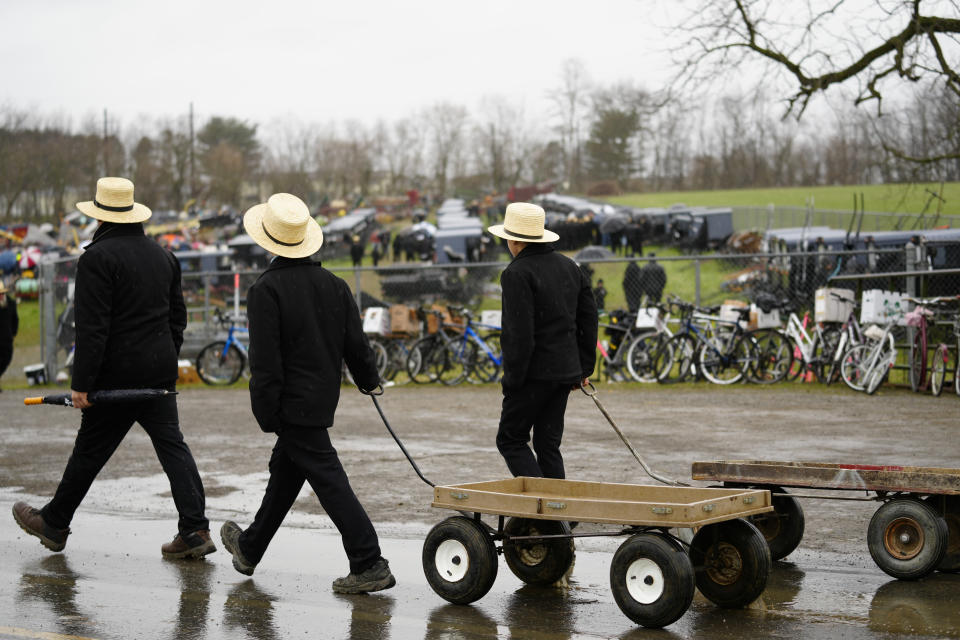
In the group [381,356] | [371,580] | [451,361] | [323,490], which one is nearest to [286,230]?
[323,490]

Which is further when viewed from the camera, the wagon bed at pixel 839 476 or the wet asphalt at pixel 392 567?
the wagon bed at pixel 839 476

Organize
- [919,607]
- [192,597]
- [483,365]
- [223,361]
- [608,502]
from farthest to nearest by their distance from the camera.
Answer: [223,361] < [483,365] < [192,597] < [919,607] < [608,502]

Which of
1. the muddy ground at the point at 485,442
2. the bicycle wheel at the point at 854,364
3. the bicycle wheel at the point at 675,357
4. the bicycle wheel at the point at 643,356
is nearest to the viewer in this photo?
the muddy ground at the point at 485,442

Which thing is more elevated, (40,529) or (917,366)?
(40,529)

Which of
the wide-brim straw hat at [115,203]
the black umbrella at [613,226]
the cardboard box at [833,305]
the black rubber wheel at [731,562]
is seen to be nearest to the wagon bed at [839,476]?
the black rubber wheel at [731,562]

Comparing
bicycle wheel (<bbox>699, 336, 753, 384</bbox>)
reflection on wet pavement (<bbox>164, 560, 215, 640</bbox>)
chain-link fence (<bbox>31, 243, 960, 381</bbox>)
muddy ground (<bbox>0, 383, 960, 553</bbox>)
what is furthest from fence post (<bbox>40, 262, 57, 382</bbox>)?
reflection on wet pavement (<bbox>164, 560, 215, 640</bbox>)

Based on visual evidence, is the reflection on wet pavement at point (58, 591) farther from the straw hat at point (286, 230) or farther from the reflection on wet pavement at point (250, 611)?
the straw hat at point (286, 230)

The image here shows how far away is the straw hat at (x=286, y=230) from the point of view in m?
5.80

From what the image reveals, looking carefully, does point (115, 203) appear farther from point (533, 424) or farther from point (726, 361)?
point (726, 361)

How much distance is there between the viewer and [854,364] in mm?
17203

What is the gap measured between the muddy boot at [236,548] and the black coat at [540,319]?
5.63 feet

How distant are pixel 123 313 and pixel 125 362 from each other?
0.28m

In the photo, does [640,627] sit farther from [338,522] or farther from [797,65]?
[797,65]

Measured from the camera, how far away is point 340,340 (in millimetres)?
5848
